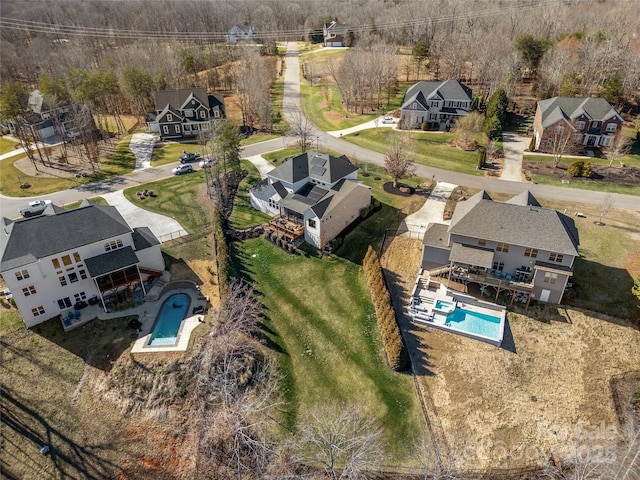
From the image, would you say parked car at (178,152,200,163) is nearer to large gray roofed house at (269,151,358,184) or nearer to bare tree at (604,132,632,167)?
large gray roofed house at (269,151,358,184)

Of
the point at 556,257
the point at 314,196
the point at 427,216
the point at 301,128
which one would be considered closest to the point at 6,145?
the point at 301,128

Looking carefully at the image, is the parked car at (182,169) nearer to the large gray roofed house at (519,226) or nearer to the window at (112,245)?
the window at (112,245)

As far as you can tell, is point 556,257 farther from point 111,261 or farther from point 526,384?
point 111,261

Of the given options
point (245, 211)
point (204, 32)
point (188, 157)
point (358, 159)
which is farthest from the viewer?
point (204, 32)

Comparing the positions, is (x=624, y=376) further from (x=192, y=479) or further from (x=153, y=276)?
(x=153, y=276)

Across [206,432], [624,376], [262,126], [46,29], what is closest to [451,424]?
[624,376]

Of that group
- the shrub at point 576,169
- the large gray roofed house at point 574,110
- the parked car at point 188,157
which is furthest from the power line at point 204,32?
the parked car at point 188,157
